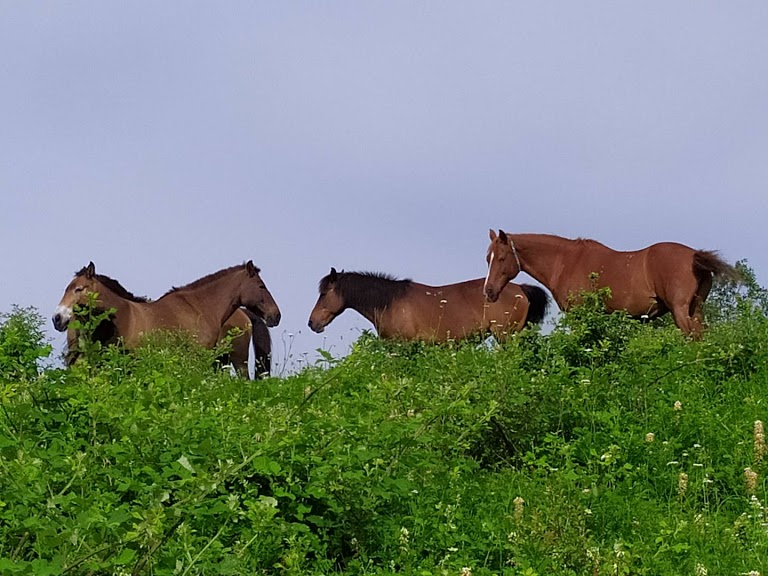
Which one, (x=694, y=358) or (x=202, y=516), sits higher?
(x=694, y=358)

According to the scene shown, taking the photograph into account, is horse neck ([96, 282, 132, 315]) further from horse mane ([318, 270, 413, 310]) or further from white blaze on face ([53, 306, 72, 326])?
horse mane ([318, 270, 413, 310])

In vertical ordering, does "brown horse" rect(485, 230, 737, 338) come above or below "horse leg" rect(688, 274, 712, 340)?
above

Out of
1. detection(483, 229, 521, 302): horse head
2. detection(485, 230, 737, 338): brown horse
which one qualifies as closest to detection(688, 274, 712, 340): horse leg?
detection(485, 230, 737, 338): brown horse

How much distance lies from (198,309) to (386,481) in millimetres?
10815

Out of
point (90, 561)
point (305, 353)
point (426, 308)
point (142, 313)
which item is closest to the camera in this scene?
point (90, 561)

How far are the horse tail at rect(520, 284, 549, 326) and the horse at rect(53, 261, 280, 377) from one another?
4156mm

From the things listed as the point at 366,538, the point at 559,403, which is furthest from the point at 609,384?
the point at 366,538

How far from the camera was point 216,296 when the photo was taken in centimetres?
1541

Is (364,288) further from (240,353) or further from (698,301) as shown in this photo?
(698,301)

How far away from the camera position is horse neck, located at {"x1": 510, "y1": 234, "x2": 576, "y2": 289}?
47.8 ft

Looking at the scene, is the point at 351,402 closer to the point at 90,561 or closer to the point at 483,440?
the point at 483,440

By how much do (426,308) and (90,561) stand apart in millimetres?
13362

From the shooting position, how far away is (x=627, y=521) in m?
5.23

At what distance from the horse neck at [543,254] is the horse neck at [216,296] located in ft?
14.5
